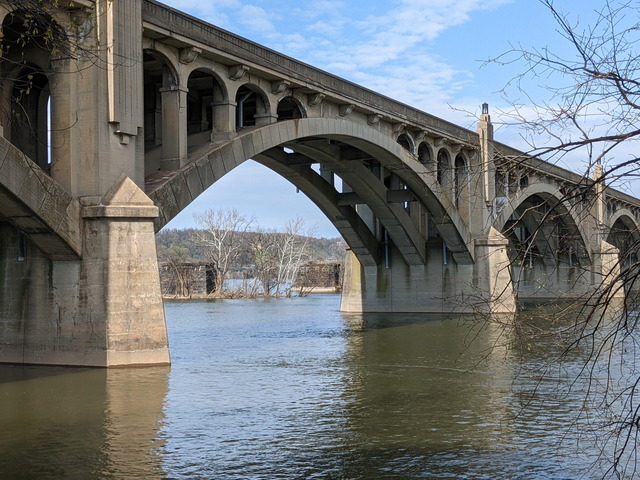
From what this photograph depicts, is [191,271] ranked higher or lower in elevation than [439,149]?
lower

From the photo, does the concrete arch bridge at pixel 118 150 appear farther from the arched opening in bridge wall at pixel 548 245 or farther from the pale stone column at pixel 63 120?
the arched opening in bridge wall at pixel 548 245

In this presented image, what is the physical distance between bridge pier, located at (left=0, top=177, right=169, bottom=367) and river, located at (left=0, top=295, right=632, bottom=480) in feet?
1.64

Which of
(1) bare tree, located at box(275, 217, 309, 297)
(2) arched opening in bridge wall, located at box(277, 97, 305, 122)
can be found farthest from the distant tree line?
(2) arched opening in bridge wall, located at box(277, 97, 305, 122)

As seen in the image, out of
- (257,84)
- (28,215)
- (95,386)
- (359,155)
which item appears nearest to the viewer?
(95,386)

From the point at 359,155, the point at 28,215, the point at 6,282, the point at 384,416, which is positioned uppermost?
the point at 359,155

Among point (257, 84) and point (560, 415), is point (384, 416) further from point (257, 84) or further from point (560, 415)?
point (257, 84)

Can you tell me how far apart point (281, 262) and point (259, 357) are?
158 feet

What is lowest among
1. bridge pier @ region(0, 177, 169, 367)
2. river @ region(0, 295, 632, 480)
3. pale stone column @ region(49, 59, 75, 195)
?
river @ region(0, 295, 632, 480)

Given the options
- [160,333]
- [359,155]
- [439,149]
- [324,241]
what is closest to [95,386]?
[160,333]

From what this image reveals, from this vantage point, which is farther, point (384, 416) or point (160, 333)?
point (160, 333)

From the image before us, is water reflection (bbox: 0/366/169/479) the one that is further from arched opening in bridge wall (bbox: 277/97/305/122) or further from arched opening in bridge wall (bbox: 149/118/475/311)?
arched opening in bridge wall (bbox: 277/97/305/122)

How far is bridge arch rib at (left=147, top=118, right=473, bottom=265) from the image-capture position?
23438 millimetres

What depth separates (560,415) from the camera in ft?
48.8

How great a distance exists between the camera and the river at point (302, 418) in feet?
36.7
